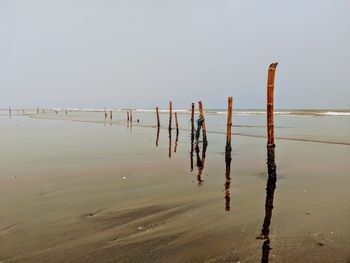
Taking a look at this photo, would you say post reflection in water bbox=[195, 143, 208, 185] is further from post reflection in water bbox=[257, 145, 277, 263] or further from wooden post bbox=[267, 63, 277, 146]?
wooden post bbox=[267, 63, 277, 146]

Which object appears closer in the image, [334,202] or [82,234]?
[82,234]

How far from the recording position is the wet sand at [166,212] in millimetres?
5676

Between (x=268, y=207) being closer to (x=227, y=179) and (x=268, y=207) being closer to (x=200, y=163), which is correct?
(x=227, y=179)

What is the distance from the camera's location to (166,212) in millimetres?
7883

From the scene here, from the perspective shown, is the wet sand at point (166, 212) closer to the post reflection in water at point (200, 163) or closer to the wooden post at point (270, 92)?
the post reflection in water at point (200, 163)

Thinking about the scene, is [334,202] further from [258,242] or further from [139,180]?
[139,180]

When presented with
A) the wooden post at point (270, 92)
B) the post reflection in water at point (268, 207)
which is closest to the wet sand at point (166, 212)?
the post reflection in water at point (268, 207)

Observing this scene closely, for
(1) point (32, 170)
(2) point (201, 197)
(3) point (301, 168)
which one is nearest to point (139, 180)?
(2) point (201, 197)

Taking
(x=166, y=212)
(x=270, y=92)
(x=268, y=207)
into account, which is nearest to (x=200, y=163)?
(x=270, y=92)

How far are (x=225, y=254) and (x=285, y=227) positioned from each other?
6.59ft

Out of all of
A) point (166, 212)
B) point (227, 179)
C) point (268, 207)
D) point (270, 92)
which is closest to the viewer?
point (166, 212)

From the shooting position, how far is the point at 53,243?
19.6 ft

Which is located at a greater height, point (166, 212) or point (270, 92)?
point (270, 92)

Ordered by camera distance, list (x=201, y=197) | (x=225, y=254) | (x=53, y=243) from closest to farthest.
→ (x=225, y=254) → (x=53, y=243) → (x=201, y=197)
